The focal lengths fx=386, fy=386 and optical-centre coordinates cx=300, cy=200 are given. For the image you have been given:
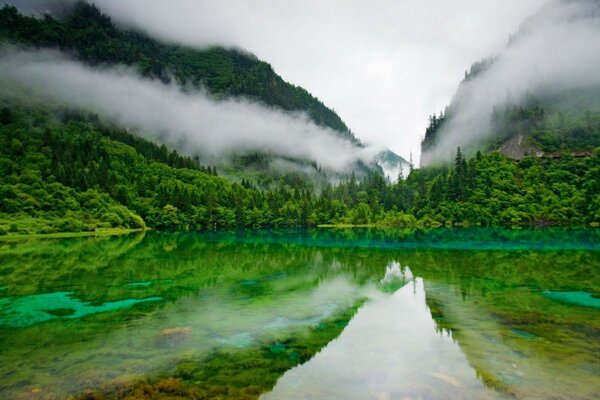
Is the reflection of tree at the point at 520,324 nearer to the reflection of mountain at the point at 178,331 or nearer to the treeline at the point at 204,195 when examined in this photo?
the reflection of mountain at the point at 178,331

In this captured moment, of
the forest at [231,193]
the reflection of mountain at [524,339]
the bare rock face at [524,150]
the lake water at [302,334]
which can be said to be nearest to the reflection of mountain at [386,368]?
the lake water at [302,334]

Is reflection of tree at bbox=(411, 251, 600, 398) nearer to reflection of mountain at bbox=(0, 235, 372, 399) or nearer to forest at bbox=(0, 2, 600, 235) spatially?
reflection of mountain at bbox=(0, 235, 372, 399)

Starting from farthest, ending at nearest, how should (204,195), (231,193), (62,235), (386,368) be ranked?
(231,193) < (204,195) < (62,235) < (386,368)

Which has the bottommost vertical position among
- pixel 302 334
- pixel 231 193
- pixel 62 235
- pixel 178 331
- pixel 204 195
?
pixel 178 331

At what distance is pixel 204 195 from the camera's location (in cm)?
17162

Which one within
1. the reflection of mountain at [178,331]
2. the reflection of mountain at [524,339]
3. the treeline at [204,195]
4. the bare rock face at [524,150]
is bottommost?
the reflection of mountain at [178,331]

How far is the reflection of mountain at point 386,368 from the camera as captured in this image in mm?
13711

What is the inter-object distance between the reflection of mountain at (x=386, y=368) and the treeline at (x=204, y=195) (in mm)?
98423

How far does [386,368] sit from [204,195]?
16255 centimetres

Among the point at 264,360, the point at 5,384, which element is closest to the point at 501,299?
the point at 264,360

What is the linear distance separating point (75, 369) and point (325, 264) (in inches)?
1414

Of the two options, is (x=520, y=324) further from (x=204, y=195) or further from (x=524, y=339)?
(x=204, y=195)

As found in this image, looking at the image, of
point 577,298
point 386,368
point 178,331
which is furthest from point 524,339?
point 178,331

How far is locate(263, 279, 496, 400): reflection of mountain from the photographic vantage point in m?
13.7
